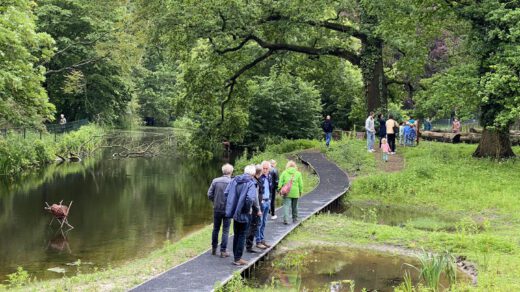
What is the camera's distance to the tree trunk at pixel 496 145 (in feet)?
73.3

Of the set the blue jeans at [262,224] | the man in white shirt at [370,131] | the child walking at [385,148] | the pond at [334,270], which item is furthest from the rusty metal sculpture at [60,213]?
the man in white shirt at [370,131]

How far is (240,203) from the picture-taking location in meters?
10.1

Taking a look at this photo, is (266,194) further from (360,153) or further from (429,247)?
(360,153)

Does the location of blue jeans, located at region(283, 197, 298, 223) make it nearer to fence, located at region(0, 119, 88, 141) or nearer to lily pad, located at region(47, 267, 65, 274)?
lily pad, located at region(47, 267, 65, 274)

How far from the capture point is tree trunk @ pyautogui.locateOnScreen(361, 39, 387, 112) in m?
27.8

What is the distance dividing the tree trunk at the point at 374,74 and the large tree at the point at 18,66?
15.3 metres

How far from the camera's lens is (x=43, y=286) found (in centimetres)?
1016

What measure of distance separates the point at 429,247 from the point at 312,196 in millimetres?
6044

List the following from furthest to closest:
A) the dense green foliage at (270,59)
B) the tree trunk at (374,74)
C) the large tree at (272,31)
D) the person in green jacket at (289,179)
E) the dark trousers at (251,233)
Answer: the tree trunk at (374,74) → the large tree at (272,31) → the dense green foliage at (270,59) → the person in green jacket at (289,179) → the dark trousers at (251,233)

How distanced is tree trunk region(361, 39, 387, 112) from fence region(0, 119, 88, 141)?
1515 cm

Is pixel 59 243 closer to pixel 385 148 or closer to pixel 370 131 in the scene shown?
pixel 385 148

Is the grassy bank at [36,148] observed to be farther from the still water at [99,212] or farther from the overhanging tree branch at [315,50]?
the overhanging tree branch at [315,50]

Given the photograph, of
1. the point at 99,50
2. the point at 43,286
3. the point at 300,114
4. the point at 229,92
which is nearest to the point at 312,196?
the point at 43,286

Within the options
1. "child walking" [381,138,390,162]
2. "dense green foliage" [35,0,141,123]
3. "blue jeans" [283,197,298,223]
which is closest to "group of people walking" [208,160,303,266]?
"blue jeans" [283,197,298,223]
